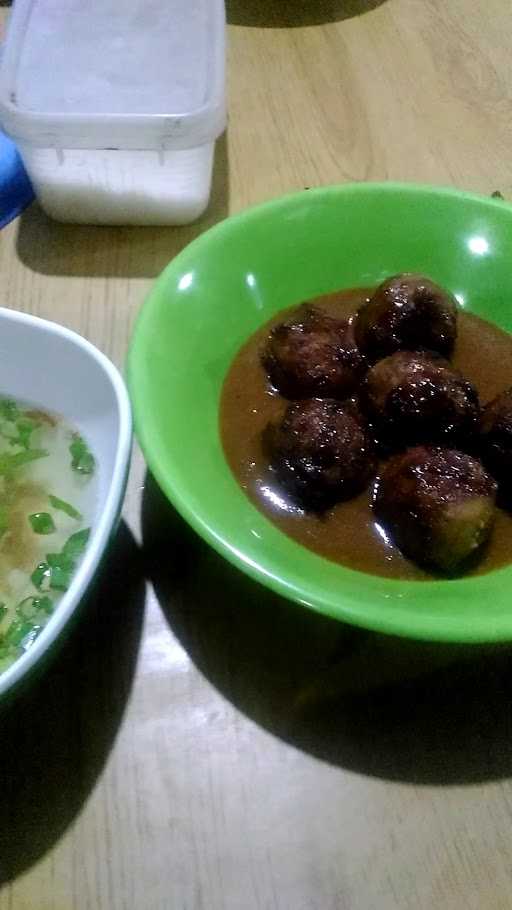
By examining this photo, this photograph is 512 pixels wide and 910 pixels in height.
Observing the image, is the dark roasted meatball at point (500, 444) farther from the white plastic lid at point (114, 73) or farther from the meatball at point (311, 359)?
the white plastic lid at point (114, 73)

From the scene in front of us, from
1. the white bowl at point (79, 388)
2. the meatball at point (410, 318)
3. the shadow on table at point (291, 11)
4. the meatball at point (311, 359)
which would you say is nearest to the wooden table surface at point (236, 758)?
the white bowl at point (79, 388)

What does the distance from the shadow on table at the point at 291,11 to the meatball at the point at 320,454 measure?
1.28 meters

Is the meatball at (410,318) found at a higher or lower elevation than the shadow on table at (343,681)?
higher

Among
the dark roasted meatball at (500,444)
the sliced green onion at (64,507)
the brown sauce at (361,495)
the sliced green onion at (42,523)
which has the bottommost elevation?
the sliced green onion at (42,523)

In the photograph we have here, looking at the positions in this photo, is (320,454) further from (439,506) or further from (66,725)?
(66,725)

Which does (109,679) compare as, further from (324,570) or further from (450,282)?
(450,282)

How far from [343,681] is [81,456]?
422 millimetres

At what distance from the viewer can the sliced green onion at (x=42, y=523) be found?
93 cm

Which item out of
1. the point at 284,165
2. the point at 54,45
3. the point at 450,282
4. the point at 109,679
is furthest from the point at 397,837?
the point at 54,45

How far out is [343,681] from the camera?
0.88 meters

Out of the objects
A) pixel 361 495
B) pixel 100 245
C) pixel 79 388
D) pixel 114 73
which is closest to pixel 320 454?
pixel 361 495

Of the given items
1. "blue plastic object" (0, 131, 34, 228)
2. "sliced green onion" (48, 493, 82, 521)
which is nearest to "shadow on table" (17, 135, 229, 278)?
"blue plastic object" (0, 131, 34, 228)

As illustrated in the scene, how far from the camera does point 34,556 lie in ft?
2.99

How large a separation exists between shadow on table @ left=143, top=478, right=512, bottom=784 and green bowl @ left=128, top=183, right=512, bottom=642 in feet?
0.35
